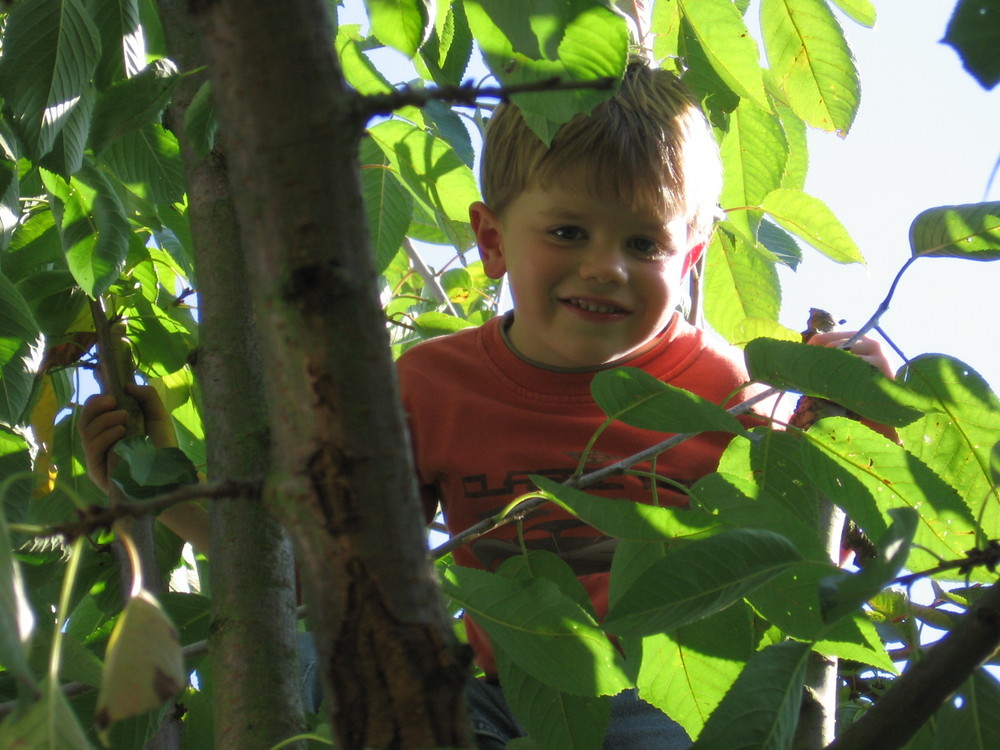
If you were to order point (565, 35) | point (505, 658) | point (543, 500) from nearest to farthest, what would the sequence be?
point (565, 35)
point (505, 658)
point (543, 500)

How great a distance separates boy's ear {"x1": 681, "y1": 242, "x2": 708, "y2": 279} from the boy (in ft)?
0.06

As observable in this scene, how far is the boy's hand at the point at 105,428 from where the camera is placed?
145cm

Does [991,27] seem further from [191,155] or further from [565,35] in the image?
[191,155]

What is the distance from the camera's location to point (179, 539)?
157 cm

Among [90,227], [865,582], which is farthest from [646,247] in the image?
[865,582]

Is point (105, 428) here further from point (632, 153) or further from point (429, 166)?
point (632, 153)

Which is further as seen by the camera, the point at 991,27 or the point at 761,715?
the point at 761,715

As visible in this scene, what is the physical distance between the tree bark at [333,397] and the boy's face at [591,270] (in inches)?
43.7

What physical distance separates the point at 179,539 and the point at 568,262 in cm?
68

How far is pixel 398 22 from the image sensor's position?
3.72ft

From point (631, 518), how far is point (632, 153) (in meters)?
0.94

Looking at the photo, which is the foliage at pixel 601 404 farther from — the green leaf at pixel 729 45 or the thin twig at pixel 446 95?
the thin twig at pixel 446 95

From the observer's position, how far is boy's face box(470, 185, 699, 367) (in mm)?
1652

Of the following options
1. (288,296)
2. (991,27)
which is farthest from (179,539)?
(991,27)
